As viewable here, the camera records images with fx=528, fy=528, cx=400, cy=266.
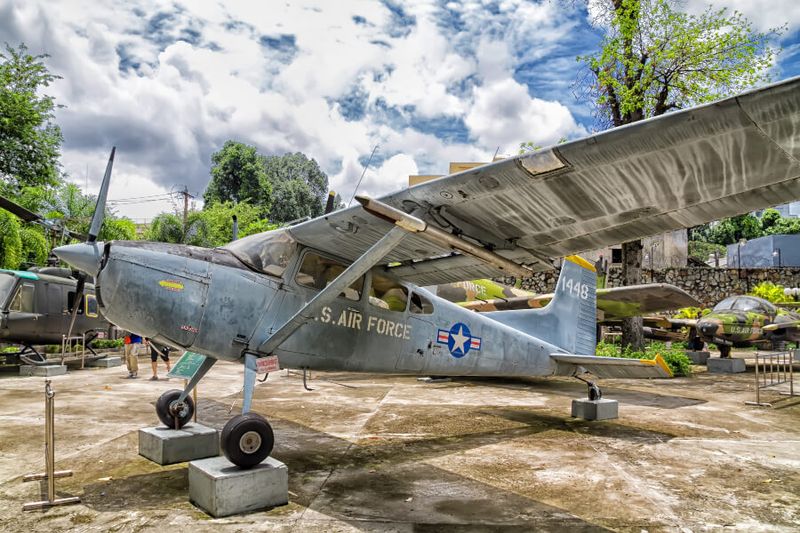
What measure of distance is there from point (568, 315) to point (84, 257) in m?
8.09

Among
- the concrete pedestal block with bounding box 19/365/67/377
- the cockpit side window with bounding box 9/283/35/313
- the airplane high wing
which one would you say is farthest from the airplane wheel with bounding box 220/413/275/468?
the cockpit side window with bounding box 9/283/35/313

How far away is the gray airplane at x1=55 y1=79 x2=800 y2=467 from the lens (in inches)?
156

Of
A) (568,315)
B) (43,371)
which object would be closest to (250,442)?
(568,315)

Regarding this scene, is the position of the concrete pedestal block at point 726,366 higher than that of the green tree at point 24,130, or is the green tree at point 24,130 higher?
the green tree at point 24,130

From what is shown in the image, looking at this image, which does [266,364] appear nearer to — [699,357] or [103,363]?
[103,363]

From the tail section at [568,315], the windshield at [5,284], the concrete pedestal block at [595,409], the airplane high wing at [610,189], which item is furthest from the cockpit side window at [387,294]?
the windshield at [5,284]

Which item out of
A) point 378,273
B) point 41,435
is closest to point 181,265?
point 378,273

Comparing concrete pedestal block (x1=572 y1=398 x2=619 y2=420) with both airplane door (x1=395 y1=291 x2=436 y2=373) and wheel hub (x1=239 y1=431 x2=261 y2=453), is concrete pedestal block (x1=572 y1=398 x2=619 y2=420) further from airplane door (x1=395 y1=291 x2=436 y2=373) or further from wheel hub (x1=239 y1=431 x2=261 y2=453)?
wheel hub (x1=239 y1=431 x2=261 y2=453)

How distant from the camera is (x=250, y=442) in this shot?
4648mm

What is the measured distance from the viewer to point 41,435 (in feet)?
23.3

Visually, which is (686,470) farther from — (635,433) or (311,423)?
(311,423)

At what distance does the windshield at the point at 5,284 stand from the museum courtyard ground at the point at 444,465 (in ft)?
13.3

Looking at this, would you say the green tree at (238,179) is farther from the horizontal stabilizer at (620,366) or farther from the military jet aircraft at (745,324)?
the horizontal stabilizer at (620,366)

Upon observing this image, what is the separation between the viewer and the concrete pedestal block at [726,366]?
1666cm
